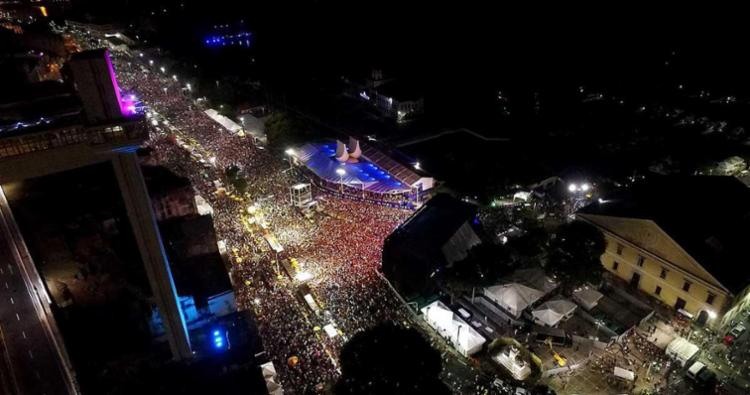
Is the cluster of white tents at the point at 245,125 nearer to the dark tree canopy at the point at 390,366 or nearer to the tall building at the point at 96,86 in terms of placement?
the dark tree canopy at the point at 390,366

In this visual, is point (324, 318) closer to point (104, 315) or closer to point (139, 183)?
point (104, 315)

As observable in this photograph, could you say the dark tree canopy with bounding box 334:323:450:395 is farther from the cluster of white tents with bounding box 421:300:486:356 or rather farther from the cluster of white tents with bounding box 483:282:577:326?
the cluster of white tents with bounding box 483:282:577:326

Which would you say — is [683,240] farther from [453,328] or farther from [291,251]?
[291,251]

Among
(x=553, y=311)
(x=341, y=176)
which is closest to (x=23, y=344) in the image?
(x=553, y=311)

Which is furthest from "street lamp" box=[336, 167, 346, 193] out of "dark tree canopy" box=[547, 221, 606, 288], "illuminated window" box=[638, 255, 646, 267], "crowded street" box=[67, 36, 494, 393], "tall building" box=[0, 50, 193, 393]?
"tall building" box=[0, 50, 193, 393]

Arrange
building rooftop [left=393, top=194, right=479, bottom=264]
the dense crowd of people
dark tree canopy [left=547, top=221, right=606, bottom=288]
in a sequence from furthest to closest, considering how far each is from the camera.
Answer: building rooftop [left=393, top=194, right=479, bottom=264] < dark tree canopy [left=547, top=221, right=606, bottom=288] < the dense crowd of people

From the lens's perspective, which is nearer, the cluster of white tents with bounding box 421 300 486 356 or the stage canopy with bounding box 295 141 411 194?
the cluster of white tents with bounding box 421 300 486 356

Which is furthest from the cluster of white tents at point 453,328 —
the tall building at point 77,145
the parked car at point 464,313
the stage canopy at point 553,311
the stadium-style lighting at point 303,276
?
the tall building at point 77,145
